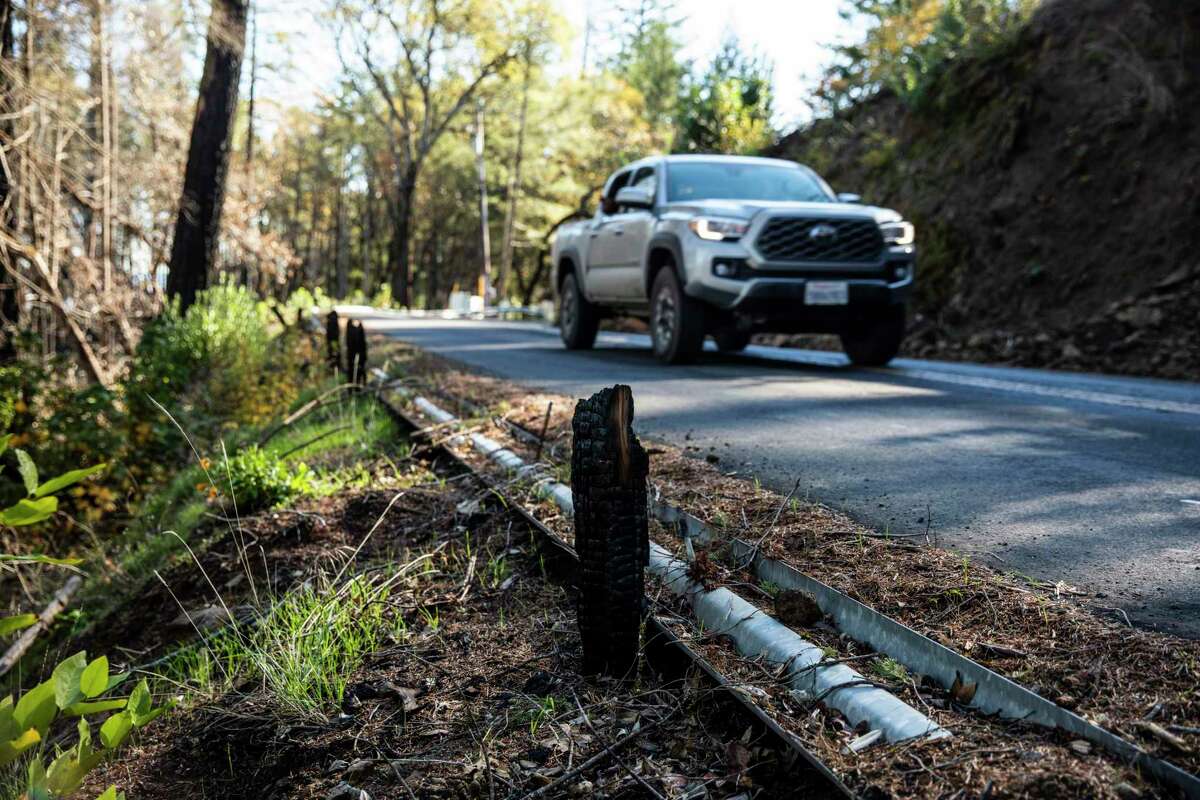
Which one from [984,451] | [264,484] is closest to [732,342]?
[984,451]

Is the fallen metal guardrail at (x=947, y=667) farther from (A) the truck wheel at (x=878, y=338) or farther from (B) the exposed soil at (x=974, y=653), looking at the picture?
(A) the truck wheel at (x=878, y=338)

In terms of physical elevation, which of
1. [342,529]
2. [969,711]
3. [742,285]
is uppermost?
[742,285]

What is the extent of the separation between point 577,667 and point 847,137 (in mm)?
18690

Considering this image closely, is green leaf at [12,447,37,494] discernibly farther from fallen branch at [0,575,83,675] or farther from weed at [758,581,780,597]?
fallen branch at [0,575,83,675]

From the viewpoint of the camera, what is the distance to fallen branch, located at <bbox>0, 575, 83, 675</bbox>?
5.02 m

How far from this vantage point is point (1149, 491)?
4109mm

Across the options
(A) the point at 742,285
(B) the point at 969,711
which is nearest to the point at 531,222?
(A) the point at 742,285

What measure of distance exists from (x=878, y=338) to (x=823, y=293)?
107 centimetres

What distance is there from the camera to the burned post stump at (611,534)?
2.65m

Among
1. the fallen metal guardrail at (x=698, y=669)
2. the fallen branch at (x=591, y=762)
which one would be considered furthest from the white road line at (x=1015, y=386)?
the fallen branch at (x=591, y=762)

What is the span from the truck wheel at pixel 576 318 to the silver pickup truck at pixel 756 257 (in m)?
1.28

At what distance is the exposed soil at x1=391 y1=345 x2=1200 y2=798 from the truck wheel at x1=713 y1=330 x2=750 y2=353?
8.03 meters

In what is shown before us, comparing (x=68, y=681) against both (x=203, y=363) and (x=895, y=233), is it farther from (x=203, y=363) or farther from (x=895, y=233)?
(x=203, y=363)

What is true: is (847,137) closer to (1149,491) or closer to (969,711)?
(1149,491)
